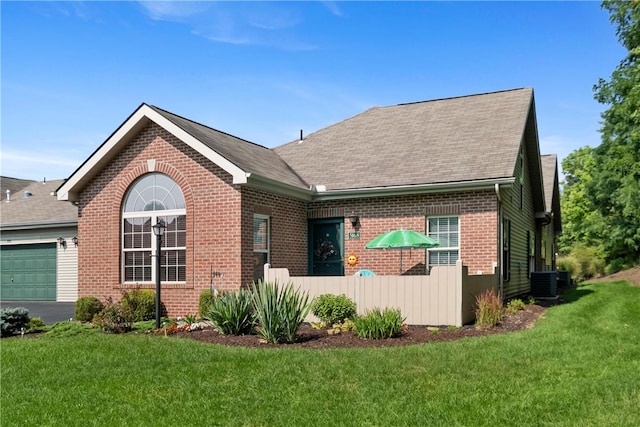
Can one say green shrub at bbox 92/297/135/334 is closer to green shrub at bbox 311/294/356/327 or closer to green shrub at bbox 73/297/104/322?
green shrub at bbox 73/297/104/322

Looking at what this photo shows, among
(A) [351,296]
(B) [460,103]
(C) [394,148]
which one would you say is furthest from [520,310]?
(B) [460,103]

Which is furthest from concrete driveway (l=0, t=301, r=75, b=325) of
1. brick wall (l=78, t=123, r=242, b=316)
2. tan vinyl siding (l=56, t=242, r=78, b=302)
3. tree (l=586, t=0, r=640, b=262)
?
tree (l=586, t=0, r=640, b=262)

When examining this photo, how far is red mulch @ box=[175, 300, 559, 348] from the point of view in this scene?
976 cm

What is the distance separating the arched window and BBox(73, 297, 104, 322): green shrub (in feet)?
3.38

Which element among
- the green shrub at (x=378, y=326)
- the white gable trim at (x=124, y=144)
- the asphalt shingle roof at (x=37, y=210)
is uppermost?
the white gable trim at (x=124, y=144)

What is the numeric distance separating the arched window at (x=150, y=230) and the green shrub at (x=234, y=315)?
379 centimetres

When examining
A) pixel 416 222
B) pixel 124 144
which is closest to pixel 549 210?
pixel 416 222

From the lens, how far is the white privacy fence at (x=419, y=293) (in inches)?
458

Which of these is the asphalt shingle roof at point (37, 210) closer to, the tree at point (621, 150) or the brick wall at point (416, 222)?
the brick wall at point (416, 222)

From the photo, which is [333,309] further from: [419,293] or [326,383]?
[326,383]

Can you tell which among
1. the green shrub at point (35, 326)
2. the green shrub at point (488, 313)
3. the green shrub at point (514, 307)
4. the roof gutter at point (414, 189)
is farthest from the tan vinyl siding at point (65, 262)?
the green shrub at point (488, 313)

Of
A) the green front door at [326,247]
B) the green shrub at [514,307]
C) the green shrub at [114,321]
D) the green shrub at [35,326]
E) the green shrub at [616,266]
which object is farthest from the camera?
the green shrub at [616,266]

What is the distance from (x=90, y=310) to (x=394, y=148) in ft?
30.7

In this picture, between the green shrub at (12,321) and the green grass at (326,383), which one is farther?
the green shrub at (12,321)
